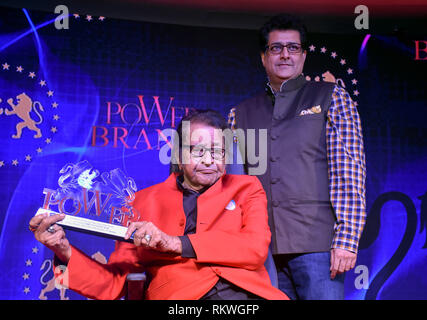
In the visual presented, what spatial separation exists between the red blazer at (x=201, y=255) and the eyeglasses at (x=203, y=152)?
0.11 m

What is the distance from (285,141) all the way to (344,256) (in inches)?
22.8

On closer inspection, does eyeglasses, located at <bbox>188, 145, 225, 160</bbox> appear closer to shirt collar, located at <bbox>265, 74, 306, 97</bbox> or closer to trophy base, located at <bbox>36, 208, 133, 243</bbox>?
trophy base, located at <bbox>36, 208, 133, 243</bbox>

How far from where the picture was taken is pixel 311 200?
221 centimetres

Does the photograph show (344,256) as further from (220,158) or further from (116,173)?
(116,173)

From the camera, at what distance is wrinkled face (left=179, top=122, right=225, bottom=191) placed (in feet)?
6.59

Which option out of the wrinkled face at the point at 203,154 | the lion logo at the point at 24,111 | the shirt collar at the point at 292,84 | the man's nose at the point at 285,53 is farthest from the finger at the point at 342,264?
the lion logo at the point at 24,111

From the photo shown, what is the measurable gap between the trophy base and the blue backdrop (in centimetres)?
133

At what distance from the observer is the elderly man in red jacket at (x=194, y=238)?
1.83 meters

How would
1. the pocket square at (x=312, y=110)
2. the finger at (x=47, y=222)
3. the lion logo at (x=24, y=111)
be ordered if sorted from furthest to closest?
the lion logo at (x=24, y=111)
the pocket square at (x=312, y=110)
the finger at (x=47, y=222)

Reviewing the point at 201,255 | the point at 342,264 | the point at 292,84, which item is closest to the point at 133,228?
the point at 201,255

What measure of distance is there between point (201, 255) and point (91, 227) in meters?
0.42

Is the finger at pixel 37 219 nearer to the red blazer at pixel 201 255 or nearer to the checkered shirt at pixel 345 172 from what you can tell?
the red blazer at pixel 201 255

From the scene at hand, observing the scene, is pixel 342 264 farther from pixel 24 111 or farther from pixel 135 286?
pixel 24 111
